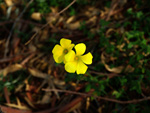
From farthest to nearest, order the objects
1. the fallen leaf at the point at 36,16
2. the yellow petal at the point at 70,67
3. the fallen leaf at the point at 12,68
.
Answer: the fallen leaf at the point at 36,16 < the fallen leaf at the point at 12,68 < the yellow petal at the point at 70,67

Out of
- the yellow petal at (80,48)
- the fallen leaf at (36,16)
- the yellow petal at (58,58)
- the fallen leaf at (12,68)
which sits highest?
the fallen leaf at (36,16)

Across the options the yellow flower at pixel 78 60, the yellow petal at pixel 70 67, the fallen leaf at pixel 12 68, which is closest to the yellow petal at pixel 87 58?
the yellow flower at pixel 78 60

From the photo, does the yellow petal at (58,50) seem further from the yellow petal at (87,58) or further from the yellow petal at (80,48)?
the yellow petal at (87,58)

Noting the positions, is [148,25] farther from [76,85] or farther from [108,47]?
[76,85]

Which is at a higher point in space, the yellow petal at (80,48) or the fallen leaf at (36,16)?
the fallen leaf at (36,16)

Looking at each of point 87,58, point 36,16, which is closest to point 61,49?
point 87,58

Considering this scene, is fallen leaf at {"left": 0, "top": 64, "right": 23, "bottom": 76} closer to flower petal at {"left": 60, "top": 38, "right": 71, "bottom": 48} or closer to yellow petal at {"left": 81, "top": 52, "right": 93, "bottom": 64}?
flower petal at {"left": 60, "top": 38, "right": 71, "bottom": 48}

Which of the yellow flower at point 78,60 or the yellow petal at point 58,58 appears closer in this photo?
the yellow flower at point 78,60

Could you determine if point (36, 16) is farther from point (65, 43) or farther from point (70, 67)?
point (70, 67)

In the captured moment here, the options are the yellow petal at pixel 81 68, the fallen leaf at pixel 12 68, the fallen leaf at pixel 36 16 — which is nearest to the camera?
the yellow petal at pixel 81 68
